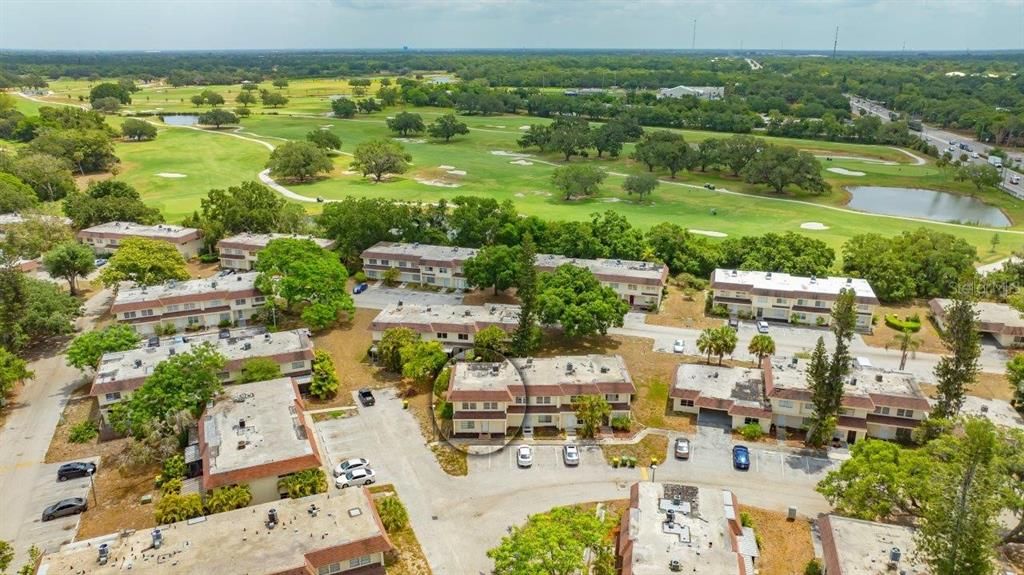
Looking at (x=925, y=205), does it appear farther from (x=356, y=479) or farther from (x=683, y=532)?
(x=356, y=479)

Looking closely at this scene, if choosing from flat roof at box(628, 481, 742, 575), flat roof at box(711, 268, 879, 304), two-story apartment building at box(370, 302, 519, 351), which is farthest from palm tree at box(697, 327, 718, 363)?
flat roof at box(628, 481, 742, 575)

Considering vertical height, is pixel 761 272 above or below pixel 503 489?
above

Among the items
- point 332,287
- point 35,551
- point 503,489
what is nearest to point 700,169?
point 332,287

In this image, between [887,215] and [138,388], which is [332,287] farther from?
[887,215]

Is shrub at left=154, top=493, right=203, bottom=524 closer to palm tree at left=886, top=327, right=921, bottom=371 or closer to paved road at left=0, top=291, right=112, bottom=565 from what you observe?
paved road at left=0, top=291, right=112, bottom=565

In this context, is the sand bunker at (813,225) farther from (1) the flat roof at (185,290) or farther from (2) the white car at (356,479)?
(2) the white car at (356,479)

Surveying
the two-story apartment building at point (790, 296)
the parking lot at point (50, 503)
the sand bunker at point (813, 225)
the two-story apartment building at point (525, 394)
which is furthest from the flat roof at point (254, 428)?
the sand bunker at point (813, 225)
